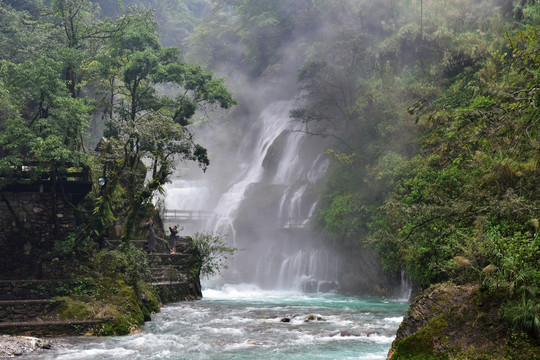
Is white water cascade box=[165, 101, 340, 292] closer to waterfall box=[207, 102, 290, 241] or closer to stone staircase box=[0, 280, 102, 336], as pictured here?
waterfall box=[207, 102, 290, 241]

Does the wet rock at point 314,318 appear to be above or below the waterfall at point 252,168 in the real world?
below

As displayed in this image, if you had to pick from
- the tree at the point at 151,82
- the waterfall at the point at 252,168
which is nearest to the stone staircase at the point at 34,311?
the tree at the point at 151,82

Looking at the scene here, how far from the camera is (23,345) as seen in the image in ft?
34.5

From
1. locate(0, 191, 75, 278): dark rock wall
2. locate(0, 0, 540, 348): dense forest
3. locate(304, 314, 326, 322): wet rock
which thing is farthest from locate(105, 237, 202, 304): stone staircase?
locate(304, 314, 326, 322): wet rock

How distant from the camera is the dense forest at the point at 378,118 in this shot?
7.29 m

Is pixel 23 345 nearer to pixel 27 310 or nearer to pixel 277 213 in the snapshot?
pixel 27 310

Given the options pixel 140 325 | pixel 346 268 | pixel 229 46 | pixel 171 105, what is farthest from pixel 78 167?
pixel 229 46

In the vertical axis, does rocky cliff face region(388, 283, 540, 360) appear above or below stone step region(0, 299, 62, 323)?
above

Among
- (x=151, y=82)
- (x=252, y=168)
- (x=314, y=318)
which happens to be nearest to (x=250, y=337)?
(x=314, y=318)

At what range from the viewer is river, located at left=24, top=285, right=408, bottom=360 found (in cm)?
1028

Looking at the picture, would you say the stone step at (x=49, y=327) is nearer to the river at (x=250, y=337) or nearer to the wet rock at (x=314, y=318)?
the river at (x=250, y=337)

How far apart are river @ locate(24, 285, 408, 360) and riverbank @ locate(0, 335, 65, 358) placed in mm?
340

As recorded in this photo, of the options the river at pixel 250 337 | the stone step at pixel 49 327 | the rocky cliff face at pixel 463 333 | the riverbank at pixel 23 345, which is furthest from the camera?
the stone step at pixel 49 327

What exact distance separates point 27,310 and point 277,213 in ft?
78.5
